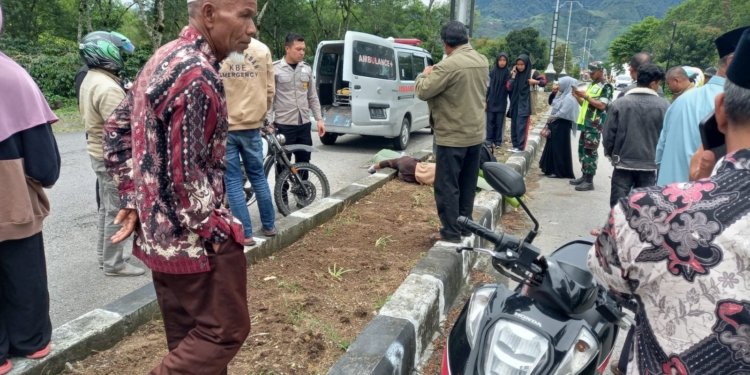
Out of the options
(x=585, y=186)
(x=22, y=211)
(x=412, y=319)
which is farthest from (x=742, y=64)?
(x=585, y=186)

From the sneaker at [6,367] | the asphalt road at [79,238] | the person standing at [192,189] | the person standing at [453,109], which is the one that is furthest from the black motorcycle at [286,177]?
the person standing at [192,189]

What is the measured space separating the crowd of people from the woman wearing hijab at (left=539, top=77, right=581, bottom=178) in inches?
163

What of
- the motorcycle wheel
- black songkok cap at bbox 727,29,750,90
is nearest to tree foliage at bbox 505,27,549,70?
the motorcycle wheel

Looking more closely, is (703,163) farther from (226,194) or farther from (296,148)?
(296,148)

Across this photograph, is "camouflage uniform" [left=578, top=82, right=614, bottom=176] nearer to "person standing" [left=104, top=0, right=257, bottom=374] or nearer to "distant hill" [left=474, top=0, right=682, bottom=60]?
"person standing" [left=104, top=0, right=257, bottom=374]

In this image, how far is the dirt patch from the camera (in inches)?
101

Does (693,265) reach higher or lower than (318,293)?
higher

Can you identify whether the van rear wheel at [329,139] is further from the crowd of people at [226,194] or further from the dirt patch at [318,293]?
the crowd of people at [226,194]

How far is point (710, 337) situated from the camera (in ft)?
3.52

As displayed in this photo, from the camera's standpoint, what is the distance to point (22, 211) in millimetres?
2314

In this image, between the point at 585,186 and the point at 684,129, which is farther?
the point at 585,186

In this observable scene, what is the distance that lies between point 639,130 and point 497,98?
14.5 feet

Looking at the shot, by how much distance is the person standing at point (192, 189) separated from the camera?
1.69 meters

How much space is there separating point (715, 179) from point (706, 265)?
0.18m
